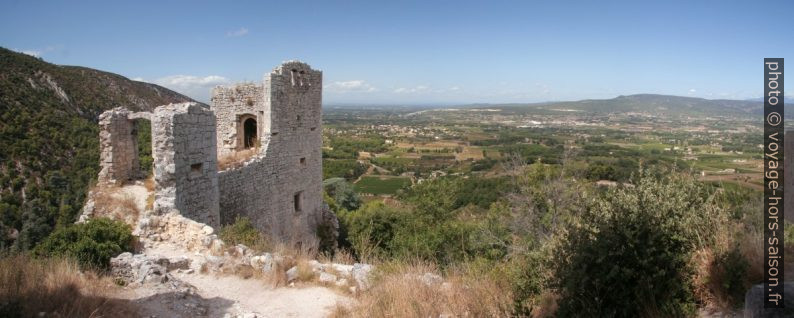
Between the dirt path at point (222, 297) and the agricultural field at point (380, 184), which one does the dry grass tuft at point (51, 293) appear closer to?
the dirt path at point (222, 297)

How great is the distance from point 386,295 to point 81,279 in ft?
11.2

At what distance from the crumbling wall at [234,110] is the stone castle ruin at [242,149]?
0.08 feet

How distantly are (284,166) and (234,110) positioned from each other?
209cm

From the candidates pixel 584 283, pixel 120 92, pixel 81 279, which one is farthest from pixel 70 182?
pixel 584 283

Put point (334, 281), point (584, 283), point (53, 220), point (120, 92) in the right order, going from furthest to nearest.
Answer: point (120, 92), point (53, 220), point (334, 281), point (584, 283)

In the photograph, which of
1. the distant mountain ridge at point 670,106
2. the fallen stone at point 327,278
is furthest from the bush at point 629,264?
the distant mountain ridge at point 670,106

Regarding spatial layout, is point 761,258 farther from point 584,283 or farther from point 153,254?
point 153,254

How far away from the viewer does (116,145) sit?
9.45m

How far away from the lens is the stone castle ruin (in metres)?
7.37

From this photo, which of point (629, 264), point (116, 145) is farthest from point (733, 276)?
point (116, 145)

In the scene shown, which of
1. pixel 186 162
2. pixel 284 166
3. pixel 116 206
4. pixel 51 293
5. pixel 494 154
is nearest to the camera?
pixel 51 293

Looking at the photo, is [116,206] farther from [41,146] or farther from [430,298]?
[41,146]

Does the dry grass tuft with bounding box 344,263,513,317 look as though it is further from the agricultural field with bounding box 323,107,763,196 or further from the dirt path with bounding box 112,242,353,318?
the agricultural field with bounding box 323,107,763,196

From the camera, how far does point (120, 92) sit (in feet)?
119
